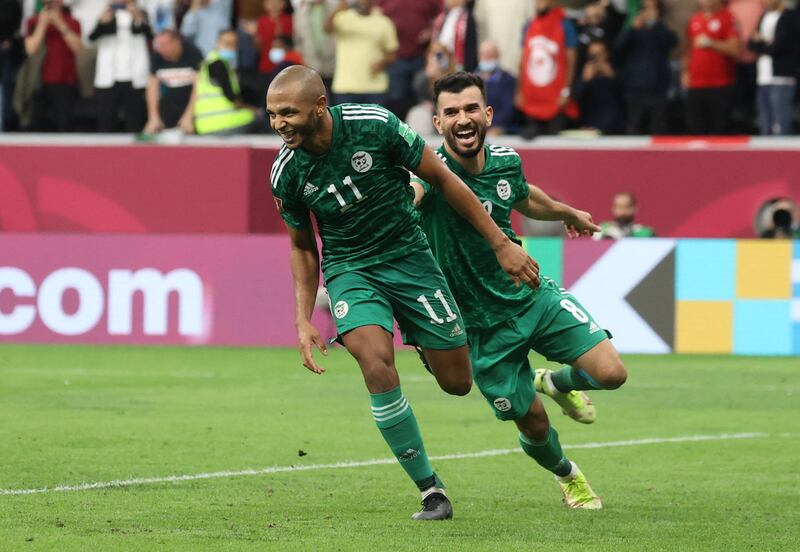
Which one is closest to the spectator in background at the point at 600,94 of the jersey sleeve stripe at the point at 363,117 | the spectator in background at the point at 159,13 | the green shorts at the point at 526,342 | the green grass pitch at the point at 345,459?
the green grass pitch at the point at 345,459

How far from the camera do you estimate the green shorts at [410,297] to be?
7.63 meters

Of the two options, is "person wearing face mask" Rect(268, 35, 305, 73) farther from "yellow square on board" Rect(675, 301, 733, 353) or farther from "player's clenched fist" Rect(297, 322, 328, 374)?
"player's clenched fist" Rect(297, 322, 328, 374)

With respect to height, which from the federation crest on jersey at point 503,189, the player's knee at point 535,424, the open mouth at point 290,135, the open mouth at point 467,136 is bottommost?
the player's knee at point 535,424

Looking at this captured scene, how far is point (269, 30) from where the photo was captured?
1962 cm

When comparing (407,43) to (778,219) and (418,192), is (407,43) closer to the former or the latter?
(778,219)

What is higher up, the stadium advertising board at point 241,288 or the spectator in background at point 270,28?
the spectator in background at point 270,28

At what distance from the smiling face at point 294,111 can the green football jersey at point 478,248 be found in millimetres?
963

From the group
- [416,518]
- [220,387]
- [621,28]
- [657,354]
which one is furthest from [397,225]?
[621,28]

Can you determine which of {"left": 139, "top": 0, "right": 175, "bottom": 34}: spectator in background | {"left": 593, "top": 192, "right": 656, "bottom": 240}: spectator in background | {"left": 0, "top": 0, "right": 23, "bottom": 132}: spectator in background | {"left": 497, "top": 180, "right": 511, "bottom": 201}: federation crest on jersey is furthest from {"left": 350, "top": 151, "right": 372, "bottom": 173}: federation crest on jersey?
{"left": 0, "top": 0, "right": 23, "bottom": 132}: spectator in background

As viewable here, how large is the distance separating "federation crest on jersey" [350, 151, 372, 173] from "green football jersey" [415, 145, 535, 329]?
65 cm

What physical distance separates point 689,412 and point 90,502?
607cm

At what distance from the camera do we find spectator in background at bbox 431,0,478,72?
18625mm

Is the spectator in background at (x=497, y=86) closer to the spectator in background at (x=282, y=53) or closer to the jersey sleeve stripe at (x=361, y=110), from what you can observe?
the spectator in background at (x=282, y=53)

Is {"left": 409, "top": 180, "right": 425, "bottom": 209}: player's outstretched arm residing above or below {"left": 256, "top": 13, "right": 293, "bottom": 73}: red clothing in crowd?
above
